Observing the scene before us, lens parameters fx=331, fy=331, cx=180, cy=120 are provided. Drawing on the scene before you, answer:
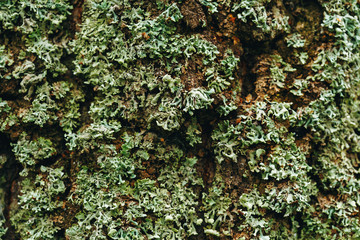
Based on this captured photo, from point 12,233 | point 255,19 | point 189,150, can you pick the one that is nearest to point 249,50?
point 255,19

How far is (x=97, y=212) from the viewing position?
1.93m

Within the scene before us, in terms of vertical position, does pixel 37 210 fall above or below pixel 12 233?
above

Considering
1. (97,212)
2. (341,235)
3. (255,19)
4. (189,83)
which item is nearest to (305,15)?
(255,19)

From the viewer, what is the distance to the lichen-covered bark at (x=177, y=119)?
1945 mm

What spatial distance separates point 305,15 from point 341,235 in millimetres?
1433

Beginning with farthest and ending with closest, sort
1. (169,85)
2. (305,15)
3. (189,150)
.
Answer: (305,15) → (189,150) → (169,85)

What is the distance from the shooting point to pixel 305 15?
2191 millimetres

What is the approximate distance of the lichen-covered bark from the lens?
1.95 metres

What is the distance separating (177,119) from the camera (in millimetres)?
1920

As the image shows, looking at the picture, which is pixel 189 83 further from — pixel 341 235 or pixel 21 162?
pixel 341 235

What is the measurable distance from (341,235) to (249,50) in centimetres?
130

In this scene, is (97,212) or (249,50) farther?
(249,50)

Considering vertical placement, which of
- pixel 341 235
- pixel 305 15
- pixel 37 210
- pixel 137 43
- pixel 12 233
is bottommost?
pixel 12 233

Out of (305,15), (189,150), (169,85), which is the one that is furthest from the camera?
(305,15)
